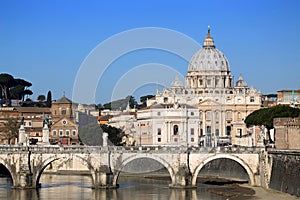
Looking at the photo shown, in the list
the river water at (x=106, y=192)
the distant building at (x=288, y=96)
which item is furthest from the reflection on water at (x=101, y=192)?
the distant building at (x=288, y=96)

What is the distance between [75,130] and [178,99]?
25186 mm

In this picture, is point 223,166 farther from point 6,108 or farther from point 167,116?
point 6,108

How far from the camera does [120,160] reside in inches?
2485

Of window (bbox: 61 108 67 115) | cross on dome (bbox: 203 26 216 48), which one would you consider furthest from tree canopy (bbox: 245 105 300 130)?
cross on dome (bbox: 203 26 216 48)

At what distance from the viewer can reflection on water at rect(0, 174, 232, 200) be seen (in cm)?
5750

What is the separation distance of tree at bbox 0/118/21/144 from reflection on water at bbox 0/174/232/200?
85.7 ft

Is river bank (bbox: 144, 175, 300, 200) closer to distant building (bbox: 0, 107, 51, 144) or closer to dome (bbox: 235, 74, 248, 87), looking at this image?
distant building (bbox: 0, 107, 51, 144)

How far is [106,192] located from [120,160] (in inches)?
140

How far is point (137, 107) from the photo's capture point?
396 feet

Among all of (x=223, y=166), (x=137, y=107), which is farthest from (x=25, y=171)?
(x=137, y=107)

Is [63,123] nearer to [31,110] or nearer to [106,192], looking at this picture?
[31,110]

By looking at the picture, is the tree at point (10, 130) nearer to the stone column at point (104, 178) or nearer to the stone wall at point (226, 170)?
the stone wall at point (226, 170)

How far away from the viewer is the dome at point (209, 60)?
146m

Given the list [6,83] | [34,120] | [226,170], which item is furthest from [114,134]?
[6,83]
